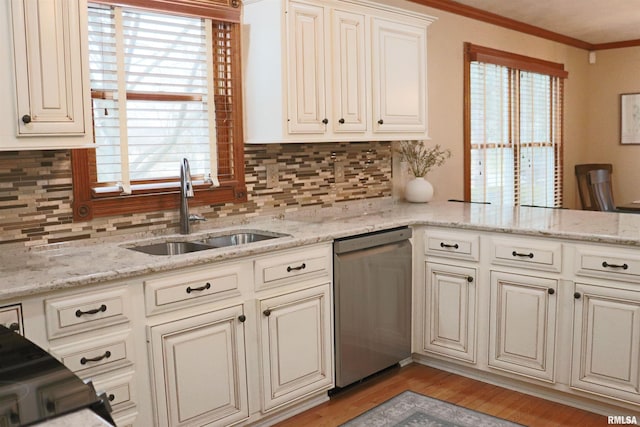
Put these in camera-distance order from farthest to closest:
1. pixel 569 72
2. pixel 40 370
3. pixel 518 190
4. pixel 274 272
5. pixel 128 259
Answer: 1. pixel 569 72
2. pixel 518 190
3. pixel 274 272
4. pixel 128 259
5. pixel 40 370

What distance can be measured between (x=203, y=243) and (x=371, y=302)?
0.93 metres

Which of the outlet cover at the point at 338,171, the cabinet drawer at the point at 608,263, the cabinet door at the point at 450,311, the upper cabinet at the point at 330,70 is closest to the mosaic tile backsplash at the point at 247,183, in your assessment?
the outlet cover at the point at 338,171

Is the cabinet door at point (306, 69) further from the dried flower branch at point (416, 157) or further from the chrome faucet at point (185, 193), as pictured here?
the dried flower branch at point (416, 157)

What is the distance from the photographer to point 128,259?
8.12 ft

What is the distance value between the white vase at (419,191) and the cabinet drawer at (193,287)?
1.92m

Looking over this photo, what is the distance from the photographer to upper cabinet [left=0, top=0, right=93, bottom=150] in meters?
2.24

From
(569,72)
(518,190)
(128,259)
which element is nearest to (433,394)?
(128,259)

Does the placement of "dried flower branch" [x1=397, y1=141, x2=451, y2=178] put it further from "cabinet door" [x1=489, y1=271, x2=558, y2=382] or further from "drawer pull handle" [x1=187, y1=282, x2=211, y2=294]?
"drawer pull handle" [x1=187, y1=282, x2=211, y2=294]

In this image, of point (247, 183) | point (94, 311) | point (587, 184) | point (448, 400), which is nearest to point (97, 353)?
point (94, 311)

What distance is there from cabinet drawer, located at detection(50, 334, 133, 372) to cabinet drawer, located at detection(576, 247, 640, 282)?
2.06 meters

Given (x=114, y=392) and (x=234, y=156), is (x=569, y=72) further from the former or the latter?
(x=114, y=392)

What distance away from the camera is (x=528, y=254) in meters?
3.11

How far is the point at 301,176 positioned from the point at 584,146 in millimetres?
4595

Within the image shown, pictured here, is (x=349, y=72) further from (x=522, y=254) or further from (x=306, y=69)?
(x=522, y=254)
